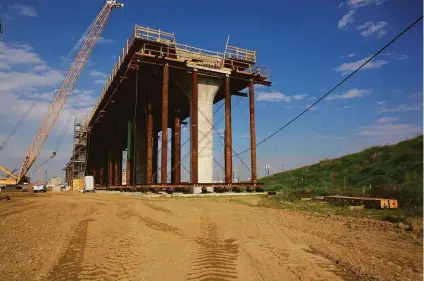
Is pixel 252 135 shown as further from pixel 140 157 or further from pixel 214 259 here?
pixel 214 259

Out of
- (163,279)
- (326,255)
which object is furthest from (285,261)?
(163,279)

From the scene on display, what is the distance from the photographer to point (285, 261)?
268 inches

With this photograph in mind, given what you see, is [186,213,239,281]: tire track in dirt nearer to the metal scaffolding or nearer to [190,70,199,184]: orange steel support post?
[190,70,199,184]: orange steel support post

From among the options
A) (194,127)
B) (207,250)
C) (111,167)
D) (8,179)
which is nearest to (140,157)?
(111,167)

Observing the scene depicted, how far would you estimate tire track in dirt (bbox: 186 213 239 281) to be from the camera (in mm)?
5805

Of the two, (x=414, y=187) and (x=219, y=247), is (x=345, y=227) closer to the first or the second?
(x=219, y=247)

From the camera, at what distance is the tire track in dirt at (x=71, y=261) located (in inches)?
233

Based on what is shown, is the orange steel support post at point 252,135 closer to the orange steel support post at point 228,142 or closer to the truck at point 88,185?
the orange steel support post at point 228,142

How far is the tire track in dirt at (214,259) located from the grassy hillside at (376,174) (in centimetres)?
1375

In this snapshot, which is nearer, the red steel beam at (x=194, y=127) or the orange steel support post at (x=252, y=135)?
the red steel beam at (x=194, y=127)

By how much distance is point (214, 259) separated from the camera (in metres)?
6.88

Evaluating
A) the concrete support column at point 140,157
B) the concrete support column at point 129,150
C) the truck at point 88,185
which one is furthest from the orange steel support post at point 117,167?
the concrete support column at point 129,150

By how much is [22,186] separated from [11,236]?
269 feet

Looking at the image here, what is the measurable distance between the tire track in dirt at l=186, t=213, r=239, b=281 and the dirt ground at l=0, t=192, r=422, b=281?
0.8 inches
